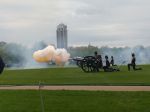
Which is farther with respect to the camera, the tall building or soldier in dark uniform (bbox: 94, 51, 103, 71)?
the tall building

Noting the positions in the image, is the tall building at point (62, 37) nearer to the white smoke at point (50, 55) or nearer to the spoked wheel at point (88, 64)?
the white smoke at point (50, 55)

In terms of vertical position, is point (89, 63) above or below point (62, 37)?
below

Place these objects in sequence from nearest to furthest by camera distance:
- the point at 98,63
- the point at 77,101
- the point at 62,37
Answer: the point at 77,101, the point at 98,63, the point at 62,37

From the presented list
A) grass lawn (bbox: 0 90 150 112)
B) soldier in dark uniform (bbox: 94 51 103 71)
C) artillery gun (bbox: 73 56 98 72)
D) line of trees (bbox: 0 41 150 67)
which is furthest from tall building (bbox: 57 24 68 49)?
grass lawn (bbox: 0 90 150 112)

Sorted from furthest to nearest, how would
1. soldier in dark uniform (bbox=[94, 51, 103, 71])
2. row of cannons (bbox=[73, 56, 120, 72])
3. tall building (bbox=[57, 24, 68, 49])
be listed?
tall building (bbox=[57, 24, 68, 49])
row of cannons (bbox=[73, 56, 120, 72])
soldier in dark uniform (bbox=[94, 51, 103, 71])

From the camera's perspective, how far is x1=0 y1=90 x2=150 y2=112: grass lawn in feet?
50.6

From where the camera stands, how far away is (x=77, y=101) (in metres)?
17.0

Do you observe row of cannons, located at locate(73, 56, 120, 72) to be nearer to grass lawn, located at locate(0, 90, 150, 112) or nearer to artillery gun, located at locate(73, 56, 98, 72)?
artillery gun, located at locate(73, 56, 98, 72)

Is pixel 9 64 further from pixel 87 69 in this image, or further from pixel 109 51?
pixel 87 69

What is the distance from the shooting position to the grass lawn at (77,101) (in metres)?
15.4

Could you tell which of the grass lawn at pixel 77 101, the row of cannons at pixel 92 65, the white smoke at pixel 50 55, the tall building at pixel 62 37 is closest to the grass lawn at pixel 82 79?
the grass lawn at pixel 77 101

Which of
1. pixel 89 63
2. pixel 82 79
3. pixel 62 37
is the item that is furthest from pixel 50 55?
pixel 82 79

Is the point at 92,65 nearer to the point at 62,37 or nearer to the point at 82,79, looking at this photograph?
the point at 82,79

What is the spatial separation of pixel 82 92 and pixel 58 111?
4459 millimetres
